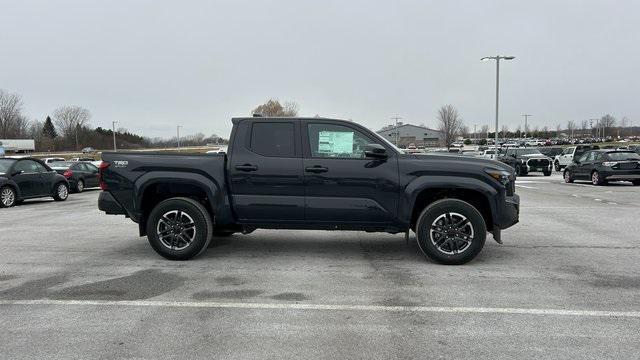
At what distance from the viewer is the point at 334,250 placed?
755cm

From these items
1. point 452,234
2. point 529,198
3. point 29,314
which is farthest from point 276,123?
point 529,198

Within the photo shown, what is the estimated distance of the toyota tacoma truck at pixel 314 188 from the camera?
6.50 m

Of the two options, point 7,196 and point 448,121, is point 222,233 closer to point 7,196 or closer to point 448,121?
point 7,196

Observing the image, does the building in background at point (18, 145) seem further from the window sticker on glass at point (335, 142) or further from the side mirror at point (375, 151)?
the side mirror at point (375, 151)

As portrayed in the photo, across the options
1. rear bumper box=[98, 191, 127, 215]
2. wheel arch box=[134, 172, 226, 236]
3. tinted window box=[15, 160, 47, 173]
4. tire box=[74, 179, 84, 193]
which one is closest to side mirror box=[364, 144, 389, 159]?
wheel arch box=[134, 172, 226, 236]

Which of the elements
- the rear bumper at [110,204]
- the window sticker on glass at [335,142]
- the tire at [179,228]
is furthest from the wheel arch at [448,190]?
the rear bumper at [110,204]

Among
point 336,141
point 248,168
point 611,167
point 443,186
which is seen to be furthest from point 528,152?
point 248,168

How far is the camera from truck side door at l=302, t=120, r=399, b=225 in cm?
653

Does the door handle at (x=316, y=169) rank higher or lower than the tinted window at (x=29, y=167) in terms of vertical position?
higher

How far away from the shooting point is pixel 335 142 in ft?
22.1

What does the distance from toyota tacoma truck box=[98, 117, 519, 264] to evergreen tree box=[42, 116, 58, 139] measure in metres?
133

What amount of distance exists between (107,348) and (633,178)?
2171cm

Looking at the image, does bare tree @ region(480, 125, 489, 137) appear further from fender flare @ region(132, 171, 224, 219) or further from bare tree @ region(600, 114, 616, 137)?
fender flare @ region(132, 171, 224, 219)

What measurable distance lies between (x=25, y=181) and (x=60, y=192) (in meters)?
1.65
